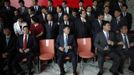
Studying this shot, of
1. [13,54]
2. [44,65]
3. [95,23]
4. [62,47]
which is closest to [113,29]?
[95,23]

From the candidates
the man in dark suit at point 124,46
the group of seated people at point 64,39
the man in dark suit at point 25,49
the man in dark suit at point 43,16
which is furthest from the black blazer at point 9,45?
the man in dark suit at point 124,46

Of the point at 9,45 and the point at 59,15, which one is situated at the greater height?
the point at 59,15

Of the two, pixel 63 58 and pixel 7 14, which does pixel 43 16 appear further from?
pixel 63 58

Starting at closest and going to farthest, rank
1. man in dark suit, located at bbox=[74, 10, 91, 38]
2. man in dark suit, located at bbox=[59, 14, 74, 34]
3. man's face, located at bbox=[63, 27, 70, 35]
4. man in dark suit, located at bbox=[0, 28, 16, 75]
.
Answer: man in dark suit, located at bbox=[0, 28, 16, 75] < man's face, located at bbox=[63, 27, 70, 35] < man in dark suit, located at bbox=[59, 14, 74, 34] < man in dark suit, located at bbox=[74, 10, 91, 38]

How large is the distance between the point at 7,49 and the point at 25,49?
45 cm

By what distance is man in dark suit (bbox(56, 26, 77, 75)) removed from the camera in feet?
21.6

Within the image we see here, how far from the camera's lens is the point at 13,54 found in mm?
6590

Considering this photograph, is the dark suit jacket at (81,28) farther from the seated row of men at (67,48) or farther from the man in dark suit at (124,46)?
the man in dark suit at (124,46)

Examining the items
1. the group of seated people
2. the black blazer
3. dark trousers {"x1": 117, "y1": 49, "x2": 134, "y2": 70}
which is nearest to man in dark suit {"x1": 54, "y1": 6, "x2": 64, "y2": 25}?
the group of seated people

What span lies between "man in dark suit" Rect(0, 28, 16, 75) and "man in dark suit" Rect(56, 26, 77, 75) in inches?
45.6

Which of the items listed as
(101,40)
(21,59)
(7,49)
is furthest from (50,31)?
(101,40)

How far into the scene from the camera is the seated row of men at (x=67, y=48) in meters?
6.54

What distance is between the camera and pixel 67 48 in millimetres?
6664

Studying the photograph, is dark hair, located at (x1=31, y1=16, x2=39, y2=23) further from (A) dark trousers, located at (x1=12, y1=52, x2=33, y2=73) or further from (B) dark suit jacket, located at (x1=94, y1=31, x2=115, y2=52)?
(B) dark suit jacket, located at (x1=94, y1=31, x2=115, y2=52)
